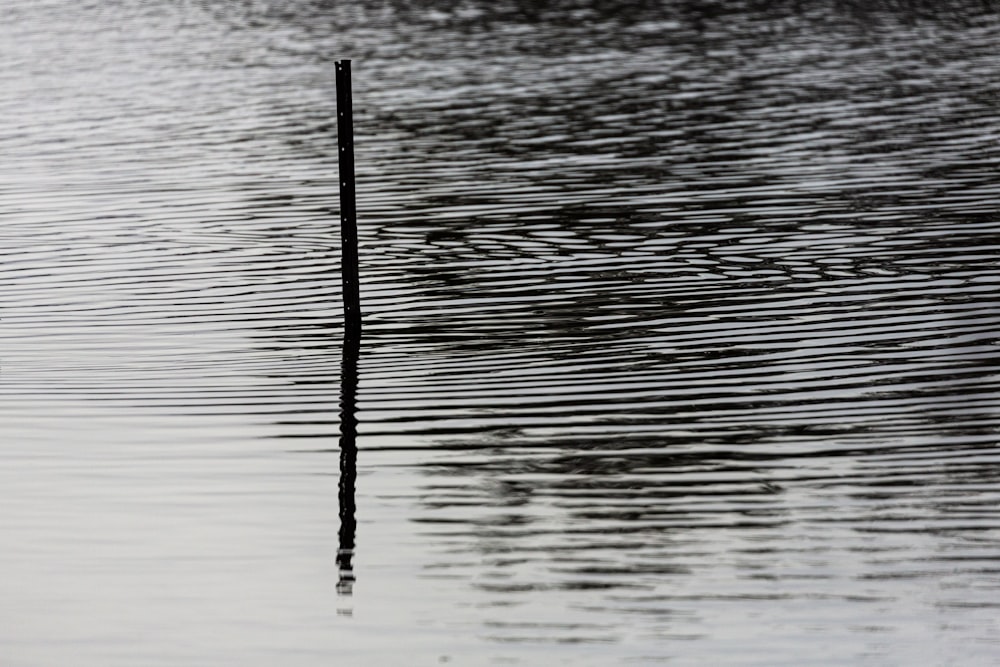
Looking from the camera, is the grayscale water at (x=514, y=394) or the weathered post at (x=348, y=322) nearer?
the grayscale water at (x=514, y=394)

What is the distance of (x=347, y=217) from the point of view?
480 inches

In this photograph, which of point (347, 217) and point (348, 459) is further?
point (347, 217)

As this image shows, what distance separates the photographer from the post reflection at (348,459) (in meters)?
7.49

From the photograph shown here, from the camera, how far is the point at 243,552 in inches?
301

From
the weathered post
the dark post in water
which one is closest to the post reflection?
the weathered post

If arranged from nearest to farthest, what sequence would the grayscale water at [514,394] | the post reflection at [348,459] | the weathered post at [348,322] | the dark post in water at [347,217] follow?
the grayscale water at [514,394]
the post reflection at [348,459]
the weathered post at [348,322]
the dark post in water at [347,217]

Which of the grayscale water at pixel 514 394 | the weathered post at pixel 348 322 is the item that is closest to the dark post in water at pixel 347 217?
the weathered post at pixel 348 322

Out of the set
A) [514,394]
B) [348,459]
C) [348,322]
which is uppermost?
[348,459]

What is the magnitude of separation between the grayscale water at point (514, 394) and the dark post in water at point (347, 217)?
0.73ft

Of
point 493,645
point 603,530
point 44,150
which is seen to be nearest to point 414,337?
point 603,530

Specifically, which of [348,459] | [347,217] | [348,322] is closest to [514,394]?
[348,459]

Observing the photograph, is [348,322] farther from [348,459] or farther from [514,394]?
[348,459]

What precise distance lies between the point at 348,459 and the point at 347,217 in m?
3.47

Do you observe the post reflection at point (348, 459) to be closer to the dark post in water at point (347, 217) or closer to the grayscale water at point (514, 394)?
the grayscale water at point (514, 394)
